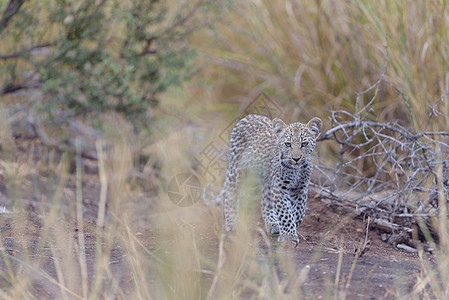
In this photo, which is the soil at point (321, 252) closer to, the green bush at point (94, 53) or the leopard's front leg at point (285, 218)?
the leopard's front leg at point (285, 218)

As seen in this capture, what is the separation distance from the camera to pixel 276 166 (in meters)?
4.57

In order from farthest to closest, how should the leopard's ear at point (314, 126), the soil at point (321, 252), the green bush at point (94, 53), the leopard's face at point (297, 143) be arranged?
the green bush at point (94, 53) < the leopard's ear at point (314, 126) < the leopard's face at point (297, 143) < the soil at point (321, 252)

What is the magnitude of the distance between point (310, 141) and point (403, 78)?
1.86 meters

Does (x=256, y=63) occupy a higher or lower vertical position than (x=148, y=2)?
lower

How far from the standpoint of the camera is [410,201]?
4992 mm

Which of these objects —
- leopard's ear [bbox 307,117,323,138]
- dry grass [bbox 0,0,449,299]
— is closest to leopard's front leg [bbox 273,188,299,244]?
dry grass [bbox 0,0,449,299]


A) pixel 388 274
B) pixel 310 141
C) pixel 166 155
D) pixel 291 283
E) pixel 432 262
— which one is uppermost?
pixel 166 155

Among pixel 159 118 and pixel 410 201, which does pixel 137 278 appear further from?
pixel 159 118

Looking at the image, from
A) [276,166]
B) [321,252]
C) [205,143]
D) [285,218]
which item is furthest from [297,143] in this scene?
[205,143]

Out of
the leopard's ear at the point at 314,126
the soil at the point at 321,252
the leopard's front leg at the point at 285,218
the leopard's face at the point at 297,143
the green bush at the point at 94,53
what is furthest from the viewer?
the green bush at the point at 94,53

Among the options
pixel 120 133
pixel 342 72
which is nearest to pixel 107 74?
pixel 120 133

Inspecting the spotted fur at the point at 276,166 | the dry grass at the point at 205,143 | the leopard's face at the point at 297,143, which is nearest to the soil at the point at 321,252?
the dry grass at the point at 205,143

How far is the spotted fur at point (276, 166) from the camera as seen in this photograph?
4.27m

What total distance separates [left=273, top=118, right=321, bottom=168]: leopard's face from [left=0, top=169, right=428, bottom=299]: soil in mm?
538
